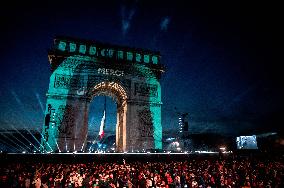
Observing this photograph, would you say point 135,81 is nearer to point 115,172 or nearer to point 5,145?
point 115,172

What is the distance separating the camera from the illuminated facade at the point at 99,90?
2353 cm

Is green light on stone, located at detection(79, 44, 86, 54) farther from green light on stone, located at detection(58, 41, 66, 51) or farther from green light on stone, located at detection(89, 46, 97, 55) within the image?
green light on stone, located at detection(58, 41, 66, 51)

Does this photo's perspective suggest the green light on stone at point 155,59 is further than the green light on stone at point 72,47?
Yes

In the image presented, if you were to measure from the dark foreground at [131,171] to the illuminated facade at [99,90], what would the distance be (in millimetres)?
6202

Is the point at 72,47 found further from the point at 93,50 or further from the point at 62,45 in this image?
the point at 93,50

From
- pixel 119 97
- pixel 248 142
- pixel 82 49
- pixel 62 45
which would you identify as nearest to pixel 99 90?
pixel 119 97

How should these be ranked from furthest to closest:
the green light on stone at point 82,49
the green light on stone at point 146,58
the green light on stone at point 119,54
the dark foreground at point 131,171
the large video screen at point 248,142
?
1. the large video screen at point 248,142
2. the green light on stone at point 146,58
3. the green light on stone at point 119,54
4. the green light on stone at point 82,49
5. the dark foreground at point 131,171

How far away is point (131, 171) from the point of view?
13.9 meters

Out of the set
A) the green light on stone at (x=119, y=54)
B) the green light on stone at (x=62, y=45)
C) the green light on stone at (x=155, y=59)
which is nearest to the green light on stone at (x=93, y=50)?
the green light on stone at (x=119, y=54)

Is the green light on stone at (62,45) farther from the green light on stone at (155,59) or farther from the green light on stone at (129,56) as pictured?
the green light on stone at (155,59)

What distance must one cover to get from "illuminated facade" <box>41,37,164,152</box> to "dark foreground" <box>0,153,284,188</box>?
20.3 ft

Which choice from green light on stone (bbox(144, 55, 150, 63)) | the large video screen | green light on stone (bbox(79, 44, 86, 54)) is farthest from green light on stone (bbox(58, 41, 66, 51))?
the large video screen

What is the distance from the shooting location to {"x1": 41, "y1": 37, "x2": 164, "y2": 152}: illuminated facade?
2353 centimetres

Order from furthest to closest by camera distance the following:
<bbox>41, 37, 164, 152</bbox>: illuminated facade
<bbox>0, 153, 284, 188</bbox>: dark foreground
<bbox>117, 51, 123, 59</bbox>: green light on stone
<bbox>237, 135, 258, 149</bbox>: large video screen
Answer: <bbox>237, 135, 258, 149</bbox>: large video screen, <bbox>117, 51, 123, 59</bbox>: green light on stone, <bbox>41, 37, 164, 152</bbox>: illuminated facade, <bbox>0, 153, 284, 188</bbox>: dark foreground
